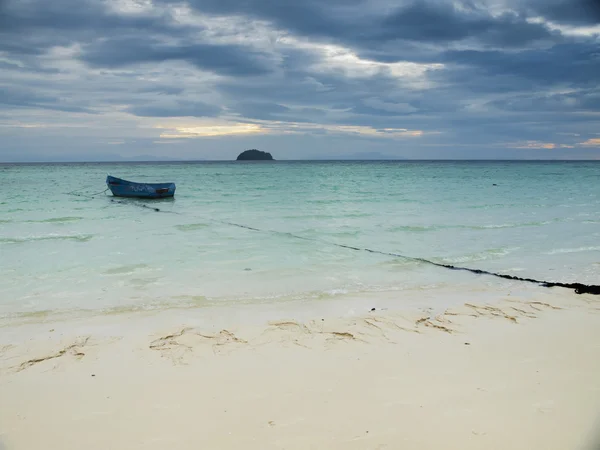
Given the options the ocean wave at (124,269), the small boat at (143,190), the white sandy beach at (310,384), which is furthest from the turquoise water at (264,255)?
the small boat at (143,190)

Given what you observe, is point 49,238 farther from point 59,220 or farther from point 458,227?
point 458,227

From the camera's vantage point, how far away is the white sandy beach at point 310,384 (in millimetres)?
3113

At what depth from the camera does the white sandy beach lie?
10.2 feet

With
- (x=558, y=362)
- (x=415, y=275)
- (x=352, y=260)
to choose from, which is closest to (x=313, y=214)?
(x=352, y=260)

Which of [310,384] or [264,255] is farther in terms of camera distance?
[264,255]

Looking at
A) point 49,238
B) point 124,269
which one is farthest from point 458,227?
point 49,238

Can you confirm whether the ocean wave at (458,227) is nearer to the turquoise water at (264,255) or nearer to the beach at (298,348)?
the turquoise water at (264,255)

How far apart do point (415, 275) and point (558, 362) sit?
399 cm

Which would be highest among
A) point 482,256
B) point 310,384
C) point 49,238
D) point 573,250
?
point 573,250

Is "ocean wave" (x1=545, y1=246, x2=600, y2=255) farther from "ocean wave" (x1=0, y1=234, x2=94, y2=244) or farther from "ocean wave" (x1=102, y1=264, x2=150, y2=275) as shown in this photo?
"ocean wave" (x1=0, y1=234, x2=94, y2=244)

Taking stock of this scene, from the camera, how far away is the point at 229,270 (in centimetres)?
860

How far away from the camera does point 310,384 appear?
3816 millimetres

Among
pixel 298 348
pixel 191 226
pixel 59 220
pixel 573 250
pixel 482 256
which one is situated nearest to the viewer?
pixel 298 348

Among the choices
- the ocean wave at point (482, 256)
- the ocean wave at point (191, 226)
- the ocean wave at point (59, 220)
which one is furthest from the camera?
the ocean wave at point (59, 220)
